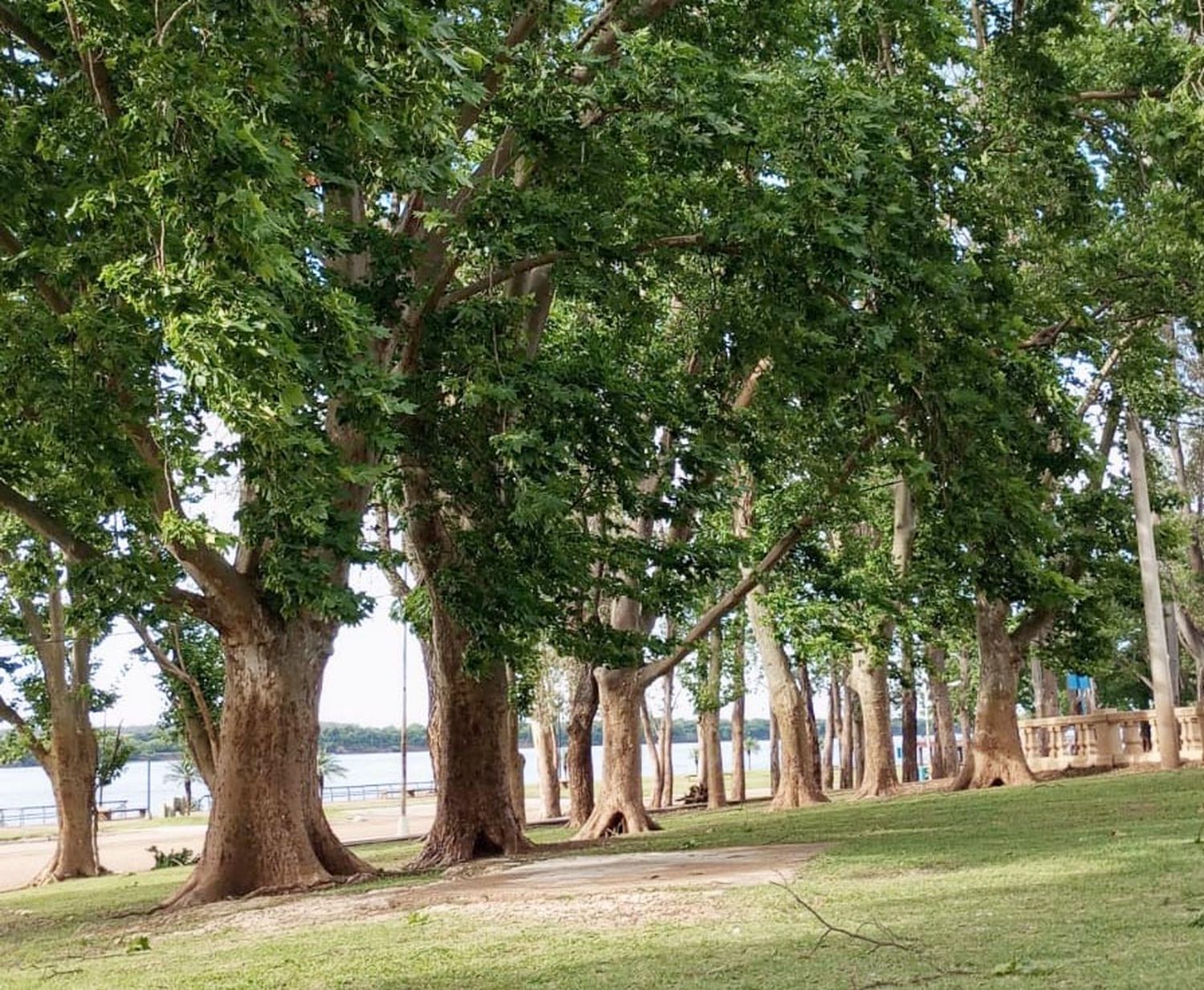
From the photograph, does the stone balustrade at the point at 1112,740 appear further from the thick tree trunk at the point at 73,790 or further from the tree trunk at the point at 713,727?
the thick tree trunk at the point at 73,790

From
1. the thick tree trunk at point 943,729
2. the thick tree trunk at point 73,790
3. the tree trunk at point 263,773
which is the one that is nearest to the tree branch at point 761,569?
the tree trunk at point 263,773

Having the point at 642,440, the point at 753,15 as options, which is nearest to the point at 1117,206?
the point at 753,15

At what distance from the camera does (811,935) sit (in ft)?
25.9

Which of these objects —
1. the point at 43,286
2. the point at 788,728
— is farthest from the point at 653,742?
the point at 43,286

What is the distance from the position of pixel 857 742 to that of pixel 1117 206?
32.6 metres

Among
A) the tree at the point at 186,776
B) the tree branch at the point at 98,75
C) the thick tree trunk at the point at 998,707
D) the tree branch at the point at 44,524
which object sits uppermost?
the tree branch at the point at 98,75

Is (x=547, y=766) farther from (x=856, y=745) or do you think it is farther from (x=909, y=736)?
(x=856, y=745)

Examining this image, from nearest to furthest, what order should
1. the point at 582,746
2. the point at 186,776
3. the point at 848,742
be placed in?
1. the point at 582,746
2. the point at 848,742
3. the point at 186,776

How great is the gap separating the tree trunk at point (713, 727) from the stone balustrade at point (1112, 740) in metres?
7.66

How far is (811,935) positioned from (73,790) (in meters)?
20.5

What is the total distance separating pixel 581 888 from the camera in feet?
39.3

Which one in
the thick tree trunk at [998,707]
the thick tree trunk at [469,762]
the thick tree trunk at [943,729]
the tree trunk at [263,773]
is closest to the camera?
the tree trunk at [263,773]

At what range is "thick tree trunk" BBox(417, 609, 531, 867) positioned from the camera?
59.5 ft

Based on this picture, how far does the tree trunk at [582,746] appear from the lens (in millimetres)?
26219
